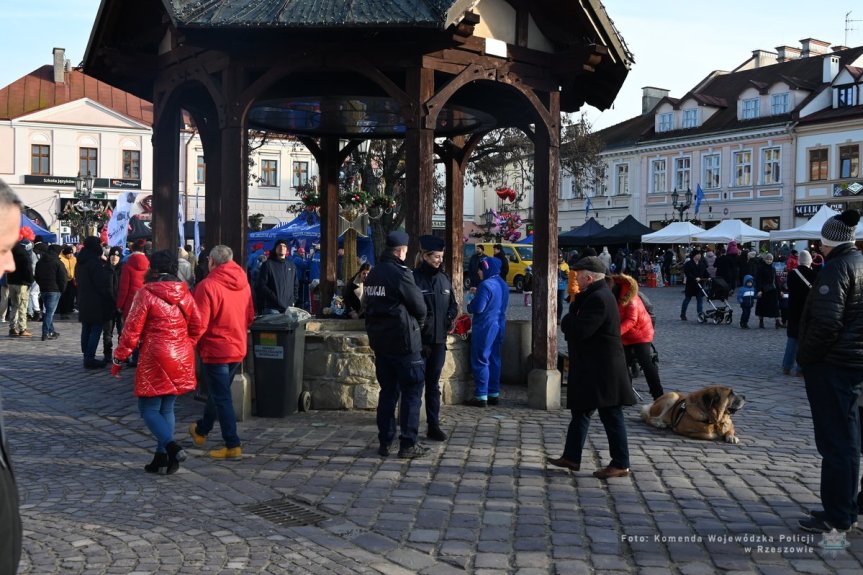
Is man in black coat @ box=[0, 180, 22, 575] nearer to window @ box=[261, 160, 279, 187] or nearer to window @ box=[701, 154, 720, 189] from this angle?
window @ box=[701, 154, 720, 189]

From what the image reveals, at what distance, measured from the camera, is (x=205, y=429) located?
780cm

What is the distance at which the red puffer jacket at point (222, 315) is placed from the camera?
24.6 ft

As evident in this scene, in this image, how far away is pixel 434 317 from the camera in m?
8.24

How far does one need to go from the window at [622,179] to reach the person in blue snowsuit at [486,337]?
47.6 m

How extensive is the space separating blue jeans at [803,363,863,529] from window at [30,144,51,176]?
58125 mm

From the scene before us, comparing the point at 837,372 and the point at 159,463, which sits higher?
the point at 837,372

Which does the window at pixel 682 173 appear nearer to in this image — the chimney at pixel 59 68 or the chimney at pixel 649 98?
the chimney at pixel 649 98

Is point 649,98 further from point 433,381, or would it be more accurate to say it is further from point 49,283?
point 433,381

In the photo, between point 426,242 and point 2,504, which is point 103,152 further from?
point 2,504

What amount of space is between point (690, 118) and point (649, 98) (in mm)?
8559

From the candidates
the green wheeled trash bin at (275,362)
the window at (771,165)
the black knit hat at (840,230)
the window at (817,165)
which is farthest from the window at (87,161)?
the black knit hat at (840,230)

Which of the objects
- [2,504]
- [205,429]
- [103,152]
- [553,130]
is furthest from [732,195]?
[2,504]

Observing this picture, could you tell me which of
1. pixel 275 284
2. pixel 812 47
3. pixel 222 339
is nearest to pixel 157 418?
pixel 222 339

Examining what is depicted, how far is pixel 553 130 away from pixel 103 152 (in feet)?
176
